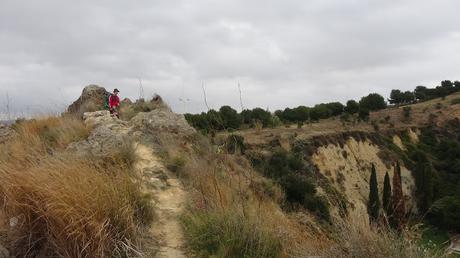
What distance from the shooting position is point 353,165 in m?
56.2

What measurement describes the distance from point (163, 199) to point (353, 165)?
52154mm

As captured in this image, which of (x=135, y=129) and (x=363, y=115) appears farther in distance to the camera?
(x=363, y=115)

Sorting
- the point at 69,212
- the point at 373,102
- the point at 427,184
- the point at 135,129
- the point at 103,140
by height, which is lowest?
the point at 427,184

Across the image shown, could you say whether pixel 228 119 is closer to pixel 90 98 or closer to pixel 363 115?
pixel 90 98

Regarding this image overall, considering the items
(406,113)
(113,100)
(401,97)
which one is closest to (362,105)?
(406,113)

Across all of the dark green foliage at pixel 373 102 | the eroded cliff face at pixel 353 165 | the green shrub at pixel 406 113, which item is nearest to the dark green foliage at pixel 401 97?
the dark green foliage at pixel 373 102

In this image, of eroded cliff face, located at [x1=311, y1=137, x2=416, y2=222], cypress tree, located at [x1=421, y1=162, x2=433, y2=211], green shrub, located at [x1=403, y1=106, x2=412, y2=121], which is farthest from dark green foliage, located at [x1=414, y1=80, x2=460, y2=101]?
cypress tree, located at [x1=421, y1=162, x2=433, y2=211]

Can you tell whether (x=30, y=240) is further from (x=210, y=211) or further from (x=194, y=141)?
(x=194, y=141)

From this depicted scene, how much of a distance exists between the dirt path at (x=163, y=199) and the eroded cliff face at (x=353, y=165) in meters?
42.6

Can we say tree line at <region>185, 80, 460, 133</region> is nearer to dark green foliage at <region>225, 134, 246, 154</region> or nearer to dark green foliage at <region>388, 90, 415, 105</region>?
dark green foliage at <region>388, 90, 415, 105</region>

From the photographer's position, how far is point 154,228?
215 inches

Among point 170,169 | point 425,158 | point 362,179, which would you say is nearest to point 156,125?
point 170,169

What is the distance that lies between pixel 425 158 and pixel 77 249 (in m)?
62.3

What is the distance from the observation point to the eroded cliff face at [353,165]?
51.3m
